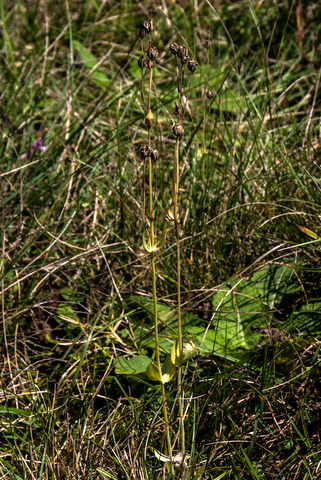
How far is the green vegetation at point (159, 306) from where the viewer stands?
55.0 inches

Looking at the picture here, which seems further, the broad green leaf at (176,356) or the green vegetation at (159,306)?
the green vegetation at (159,306)

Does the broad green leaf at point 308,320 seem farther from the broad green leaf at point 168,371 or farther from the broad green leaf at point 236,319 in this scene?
the broad green leaf at point 168,371

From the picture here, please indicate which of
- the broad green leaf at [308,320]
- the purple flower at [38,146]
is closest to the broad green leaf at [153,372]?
the broad green leaf at [308,320]

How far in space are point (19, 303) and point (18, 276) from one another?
0.11 meters

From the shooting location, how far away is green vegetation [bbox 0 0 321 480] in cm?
140

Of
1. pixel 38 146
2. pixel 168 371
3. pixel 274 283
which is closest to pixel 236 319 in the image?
pixel 274 283

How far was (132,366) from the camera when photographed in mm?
1608

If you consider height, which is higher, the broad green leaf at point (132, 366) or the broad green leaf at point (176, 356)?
the broad green leaf at point (176, 356)

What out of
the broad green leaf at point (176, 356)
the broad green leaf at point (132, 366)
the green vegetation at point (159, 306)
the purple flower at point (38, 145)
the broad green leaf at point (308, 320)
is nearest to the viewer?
the broad green leaf at point (176, 356)

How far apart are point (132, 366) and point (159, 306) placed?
0.95 feet

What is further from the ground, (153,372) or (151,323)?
(153,372)

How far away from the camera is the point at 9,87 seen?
2.87 metres

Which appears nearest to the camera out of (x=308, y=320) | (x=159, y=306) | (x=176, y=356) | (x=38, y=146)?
(x=176, y=356)

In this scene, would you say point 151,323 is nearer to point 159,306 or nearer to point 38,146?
point 159,306
